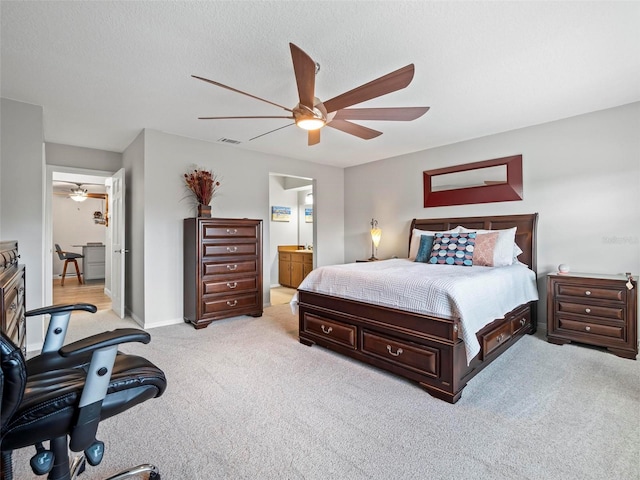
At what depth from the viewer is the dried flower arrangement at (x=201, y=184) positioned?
4219 mm

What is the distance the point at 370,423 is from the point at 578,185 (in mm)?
3568

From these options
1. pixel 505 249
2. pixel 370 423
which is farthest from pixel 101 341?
pixel 505 249

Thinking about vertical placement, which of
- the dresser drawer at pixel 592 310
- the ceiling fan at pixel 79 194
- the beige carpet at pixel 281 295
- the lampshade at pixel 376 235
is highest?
the ceiling fan at pixel 79 194

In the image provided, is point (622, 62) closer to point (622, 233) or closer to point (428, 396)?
point (622, 233)

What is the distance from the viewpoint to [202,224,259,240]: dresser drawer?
13.4 feet

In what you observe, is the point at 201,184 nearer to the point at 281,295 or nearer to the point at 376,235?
the point at 281,295

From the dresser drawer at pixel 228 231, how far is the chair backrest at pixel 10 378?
3190mm

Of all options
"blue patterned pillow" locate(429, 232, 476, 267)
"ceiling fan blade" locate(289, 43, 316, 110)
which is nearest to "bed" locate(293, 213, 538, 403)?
"blue patterned pillow" locate(429, 232, 476, 267)

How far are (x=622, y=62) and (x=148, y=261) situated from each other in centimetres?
510

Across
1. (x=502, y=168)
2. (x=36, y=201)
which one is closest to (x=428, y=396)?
(x=502, y=168)

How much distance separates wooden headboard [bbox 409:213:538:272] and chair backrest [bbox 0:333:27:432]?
4525 mm

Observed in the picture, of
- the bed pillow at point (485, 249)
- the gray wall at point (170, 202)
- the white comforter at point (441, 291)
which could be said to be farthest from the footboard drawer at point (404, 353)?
the gray wall at point (170, 202)

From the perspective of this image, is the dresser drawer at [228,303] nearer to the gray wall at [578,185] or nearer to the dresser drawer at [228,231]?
the dresser drawer at [228,231]

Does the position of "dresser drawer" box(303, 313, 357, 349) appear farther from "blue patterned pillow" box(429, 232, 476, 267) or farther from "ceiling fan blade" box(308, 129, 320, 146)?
"ceiling fan blade" box(308, 129, 320, 146)
